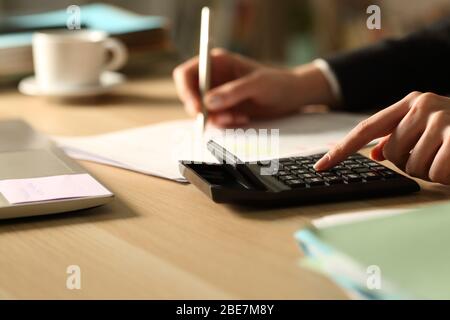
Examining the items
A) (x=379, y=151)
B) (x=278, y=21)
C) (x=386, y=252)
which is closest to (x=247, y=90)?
(x=379, y=151)

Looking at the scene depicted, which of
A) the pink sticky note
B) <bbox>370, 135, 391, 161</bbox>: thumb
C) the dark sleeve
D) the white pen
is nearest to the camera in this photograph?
the pink sticky note

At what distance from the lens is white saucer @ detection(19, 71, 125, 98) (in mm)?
1242

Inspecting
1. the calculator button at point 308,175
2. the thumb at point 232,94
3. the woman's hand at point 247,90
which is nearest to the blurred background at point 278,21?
the woman's hand at point 247,90

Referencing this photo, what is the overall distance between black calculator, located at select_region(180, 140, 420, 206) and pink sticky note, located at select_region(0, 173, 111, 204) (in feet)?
0.32

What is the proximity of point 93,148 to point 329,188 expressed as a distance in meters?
0.33

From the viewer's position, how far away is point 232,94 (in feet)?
3.58

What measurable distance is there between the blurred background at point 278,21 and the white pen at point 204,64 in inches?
61.0

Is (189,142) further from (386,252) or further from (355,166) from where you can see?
(386,252)

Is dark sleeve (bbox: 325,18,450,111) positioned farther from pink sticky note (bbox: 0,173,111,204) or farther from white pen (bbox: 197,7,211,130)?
pink sticky note (bbox: 0,173,111,204)

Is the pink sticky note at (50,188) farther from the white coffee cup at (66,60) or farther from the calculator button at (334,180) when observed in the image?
the white coffee cup at (66,60)

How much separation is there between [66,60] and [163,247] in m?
0.73

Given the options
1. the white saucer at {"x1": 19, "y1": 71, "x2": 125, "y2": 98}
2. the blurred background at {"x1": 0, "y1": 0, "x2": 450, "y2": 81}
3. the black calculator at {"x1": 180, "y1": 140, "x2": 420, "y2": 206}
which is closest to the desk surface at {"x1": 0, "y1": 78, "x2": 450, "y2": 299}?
the black calculator at {"x1": 180, "y1": 140, "x2": 420, "y2": 206}

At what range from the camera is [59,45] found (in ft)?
4.17

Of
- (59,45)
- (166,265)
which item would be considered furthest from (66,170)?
(59,45)
